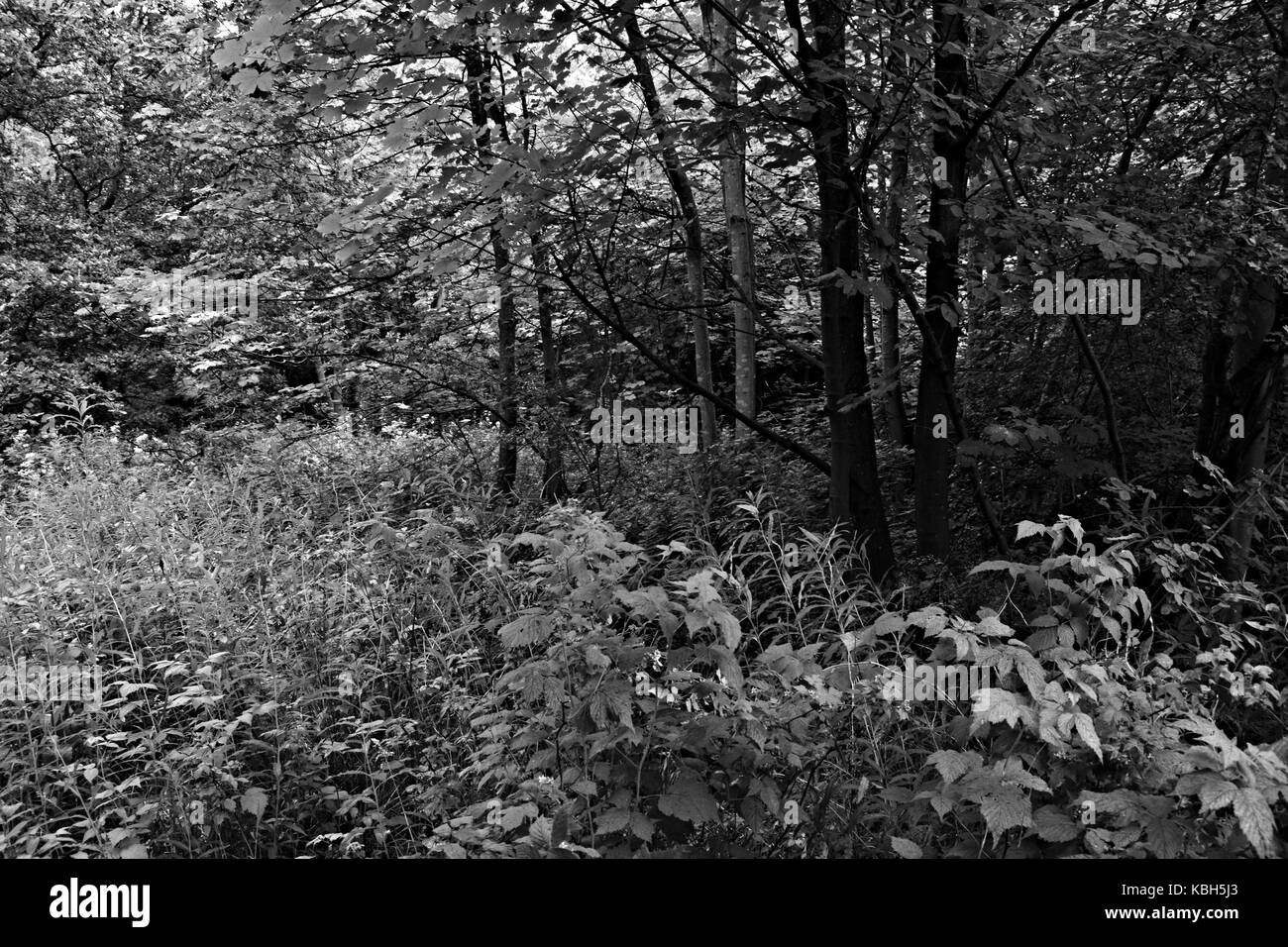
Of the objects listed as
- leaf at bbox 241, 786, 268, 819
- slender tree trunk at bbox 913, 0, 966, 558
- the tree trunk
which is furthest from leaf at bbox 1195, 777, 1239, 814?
the tree trunk

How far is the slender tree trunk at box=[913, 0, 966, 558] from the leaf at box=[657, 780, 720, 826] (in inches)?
96.3

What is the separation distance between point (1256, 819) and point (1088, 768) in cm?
46

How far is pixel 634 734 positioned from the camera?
7.31ft

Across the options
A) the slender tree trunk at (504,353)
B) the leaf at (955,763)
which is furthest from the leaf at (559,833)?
the slender tree trunk at (504,353)

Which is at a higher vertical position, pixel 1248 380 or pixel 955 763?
pixel 1248 380

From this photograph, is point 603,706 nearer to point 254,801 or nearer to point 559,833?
point 559,833

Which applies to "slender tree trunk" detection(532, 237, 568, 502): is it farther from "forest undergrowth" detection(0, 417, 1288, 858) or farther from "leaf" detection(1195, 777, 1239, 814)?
"leaf" detection(1195, 777, 1239, 814)

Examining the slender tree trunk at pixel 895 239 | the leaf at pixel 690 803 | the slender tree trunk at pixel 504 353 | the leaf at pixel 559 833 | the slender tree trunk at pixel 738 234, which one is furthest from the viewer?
the slender tree trunk at pixel 504 353

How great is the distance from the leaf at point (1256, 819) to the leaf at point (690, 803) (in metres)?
1.10

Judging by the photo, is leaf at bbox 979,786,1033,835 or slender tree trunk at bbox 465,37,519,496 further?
slender tree trunk at bbox 465,37,519,496

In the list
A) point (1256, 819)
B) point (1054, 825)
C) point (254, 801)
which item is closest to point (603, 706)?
point (1054, 825)

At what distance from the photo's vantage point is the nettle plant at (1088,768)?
1939mm

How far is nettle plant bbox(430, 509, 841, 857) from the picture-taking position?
7.59 ft

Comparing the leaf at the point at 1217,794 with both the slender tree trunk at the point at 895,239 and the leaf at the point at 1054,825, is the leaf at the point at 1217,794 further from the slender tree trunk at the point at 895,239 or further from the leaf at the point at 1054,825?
the slender tree trunk at the point at 895,239
